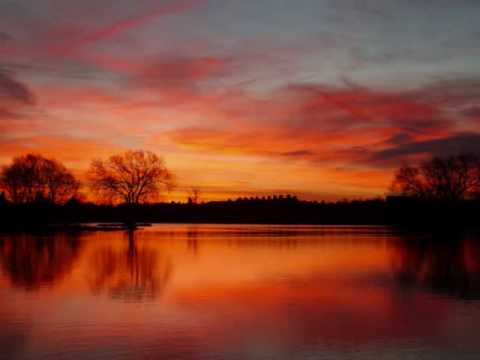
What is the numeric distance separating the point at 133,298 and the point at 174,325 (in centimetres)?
357

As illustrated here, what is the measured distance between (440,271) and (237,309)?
11260 millimetres

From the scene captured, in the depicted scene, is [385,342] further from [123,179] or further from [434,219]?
[434,219]

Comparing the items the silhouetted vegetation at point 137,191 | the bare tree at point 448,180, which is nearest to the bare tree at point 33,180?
the silhouetted vegetation at point 137,191

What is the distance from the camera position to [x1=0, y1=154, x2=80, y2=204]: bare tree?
87.5 meters

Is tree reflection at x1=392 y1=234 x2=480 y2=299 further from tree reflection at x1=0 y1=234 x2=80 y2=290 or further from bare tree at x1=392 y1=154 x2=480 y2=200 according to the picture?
bare tree at x1=392 y1=154 x2=480 y2=200

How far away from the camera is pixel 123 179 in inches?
3137

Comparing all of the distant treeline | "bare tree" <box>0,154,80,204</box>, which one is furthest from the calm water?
"bare tree" <box>0,154,80,204</box>

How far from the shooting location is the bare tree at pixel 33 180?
87.5 metres

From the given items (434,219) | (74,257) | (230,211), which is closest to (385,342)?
(74,257)

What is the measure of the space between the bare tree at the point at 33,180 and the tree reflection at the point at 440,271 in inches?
2818

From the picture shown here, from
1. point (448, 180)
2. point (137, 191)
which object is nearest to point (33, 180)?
point (137, 191)

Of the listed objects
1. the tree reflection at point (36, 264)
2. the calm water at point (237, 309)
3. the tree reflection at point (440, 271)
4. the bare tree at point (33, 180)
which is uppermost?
the bare tree at point (33, 180)

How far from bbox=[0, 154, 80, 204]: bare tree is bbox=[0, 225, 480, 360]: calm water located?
2697 inches

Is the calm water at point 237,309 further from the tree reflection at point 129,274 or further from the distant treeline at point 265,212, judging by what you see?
the distant treeline at point 265,212
